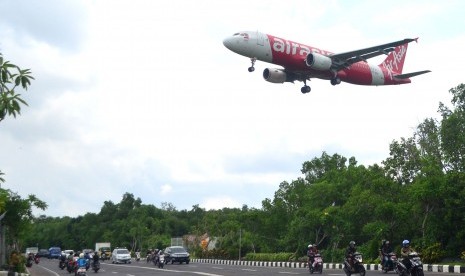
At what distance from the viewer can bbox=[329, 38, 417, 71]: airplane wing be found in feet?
123

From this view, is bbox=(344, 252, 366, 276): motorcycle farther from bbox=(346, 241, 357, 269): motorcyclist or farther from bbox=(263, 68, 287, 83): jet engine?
bbox=(263, 68, 287, 83): jet engine

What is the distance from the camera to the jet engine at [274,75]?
36906 mm

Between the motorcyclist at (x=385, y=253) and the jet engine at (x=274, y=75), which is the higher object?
the jet engine at (x=274, y=75)

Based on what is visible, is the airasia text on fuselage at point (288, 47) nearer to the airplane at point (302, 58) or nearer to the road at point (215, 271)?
the airplane at point (302, 58)

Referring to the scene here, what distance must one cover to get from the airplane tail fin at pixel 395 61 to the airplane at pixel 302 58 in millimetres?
6584

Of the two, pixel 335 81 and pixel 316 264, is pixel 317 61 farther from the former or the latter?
pixel 316 264

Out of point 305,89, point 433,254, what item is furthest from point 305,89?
point 433,254

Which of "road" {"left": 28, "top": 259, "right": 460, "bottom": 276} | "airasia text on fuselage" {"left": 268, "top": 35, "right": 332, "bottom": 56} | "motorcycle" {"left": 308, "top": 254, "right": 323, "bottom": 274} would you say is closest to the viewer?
"road" {"left": 28, "top": 259, "right": 460, "bottom": 276}

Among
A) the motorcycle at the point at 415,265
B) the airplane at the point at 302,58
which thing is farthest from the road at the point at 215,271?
the airplane at the point at 302,58

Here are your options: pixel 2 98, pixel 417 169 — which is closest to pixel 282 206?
pixel 417 169

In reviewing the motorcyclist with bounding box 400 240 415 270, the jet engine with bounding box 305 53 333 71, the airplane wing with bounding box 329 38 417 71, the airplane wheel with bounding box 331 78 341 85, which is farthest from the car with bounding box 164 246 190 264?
the motorcyclist with bounding box 400 240 415 270

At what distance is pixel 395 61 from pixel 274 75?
50.5 ft

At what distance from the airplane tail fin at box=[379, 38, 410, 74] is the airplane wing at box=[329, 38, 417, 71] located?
8730 millimetres

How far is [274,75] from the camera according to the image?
3697 centimetres
